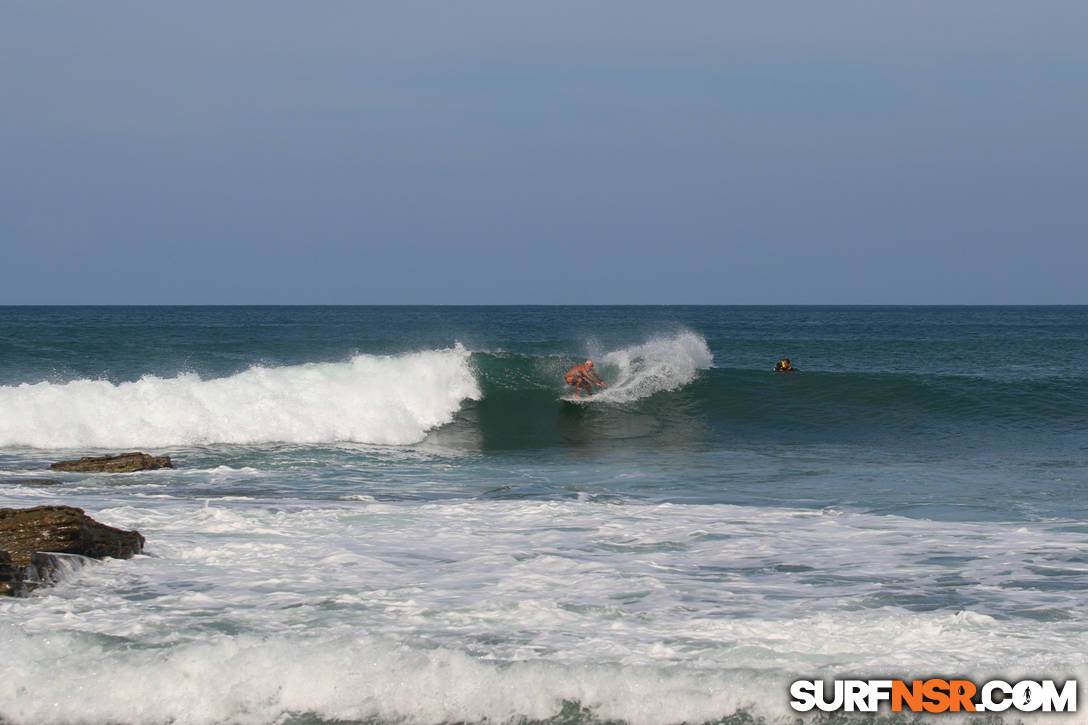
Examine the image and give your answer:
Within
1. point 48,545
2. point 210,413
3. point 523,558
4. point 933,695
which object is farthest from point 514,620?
point 210,413

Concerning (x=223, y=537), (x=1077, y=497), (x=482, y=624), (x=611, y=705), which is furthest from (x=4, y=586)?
(x=1077, y=497)

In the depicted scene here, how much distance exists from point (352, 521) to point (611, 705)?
16.6 ft

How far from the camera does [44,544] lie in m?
7.34

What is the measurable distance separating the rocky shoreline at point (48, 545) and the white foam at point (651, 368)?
644 inches

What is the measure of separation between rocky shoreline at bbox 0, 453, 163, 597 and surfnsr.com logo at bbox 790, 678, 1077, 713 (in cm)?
505

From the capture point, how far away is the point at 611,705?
5344 mm

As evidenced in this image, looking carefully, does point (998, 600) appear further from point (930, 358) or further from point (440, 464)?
point (930, 358)

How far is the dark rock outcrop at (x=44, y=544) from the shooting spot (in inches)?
273

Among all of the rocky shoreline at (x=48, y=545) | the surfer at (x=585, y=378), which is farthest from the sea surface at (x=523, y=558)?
the surfer at (x=585, y=378)

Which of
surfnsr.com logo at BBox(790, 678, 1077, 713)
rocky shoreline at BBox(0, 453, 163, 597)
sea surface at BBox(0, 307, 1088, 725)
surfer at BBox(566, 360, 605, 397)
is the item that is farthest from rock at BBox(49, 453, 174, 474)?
surfer at BBox(566, 360, 605, 397)

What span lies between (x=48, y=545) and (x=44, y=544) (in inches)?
1.1

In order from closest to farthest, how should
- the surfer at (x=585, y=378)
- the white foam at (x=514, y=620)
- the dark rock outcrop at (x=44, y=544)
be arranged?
the white foam at (x=514, y=620) < the dark rock outcrop at (x=44, y=544) < the surfer at (x=585, y=378)

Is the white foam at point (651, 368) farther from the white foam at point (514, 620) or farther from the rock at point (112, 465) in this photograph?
the white foam at point (514, 620)

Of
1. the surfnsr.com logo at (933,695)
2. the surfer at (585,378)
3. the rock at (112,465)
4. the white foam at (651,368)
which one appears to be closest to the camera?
the surfnsr.com logo at (933,695)
